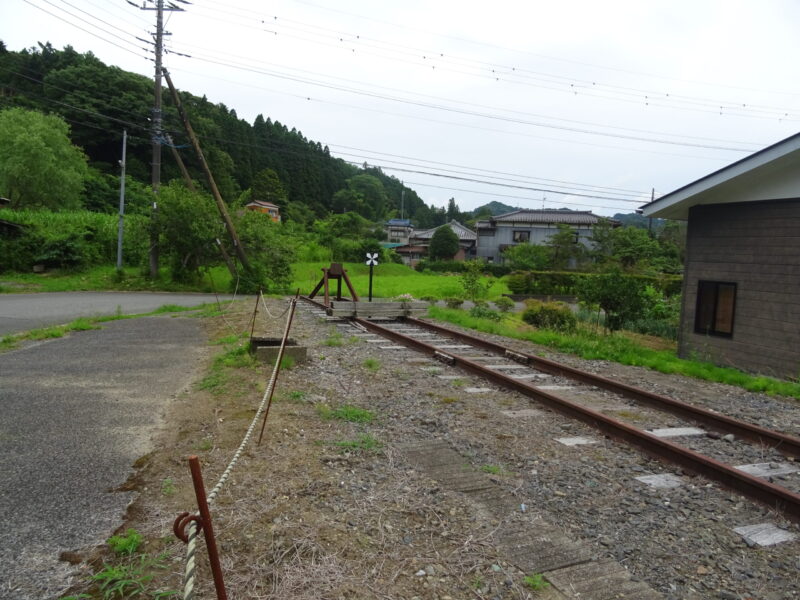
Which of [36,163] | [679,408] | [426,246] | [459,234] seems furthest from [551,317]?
[426,246]

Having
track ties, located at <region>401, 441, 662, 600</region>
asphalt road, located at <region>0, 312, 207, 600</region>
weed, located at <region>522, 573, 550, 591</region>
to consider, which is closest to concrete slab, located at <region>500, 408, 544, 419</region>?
track ties, located at <region>401, 441, 662, 600</region>

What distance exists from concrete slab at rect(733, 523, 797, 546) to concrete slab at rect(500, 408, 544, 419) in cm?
209

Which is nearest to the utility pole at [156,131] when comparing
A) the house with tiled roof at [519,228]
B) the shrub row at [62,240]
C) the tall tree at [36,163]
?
the shrub row at [62,240]

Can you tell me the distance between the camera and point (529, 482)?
329 centimetres

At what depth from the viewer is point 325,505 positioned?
2785mm

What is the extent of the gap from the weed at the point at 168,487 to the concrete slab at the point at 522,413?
9.59 feet

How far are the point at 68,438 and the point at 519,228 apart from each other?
48802mm

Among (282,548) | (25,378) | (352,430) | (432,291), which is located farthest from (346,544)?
(432,291)

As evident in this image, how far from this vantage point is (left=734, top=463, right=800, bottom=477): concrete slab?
3.67 metres

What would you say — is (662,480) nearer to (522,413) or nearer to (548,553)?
(548,553)

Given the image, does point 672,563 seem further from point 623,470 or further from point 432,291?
point 432,291

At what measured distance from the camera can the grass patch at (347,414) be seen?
14.4 ft

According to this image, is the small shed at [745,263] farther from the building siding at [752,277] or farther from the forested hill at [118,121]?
the forested hill at [118,121]

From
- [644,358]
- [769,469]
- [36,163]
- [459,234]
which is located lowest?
[769,469]
